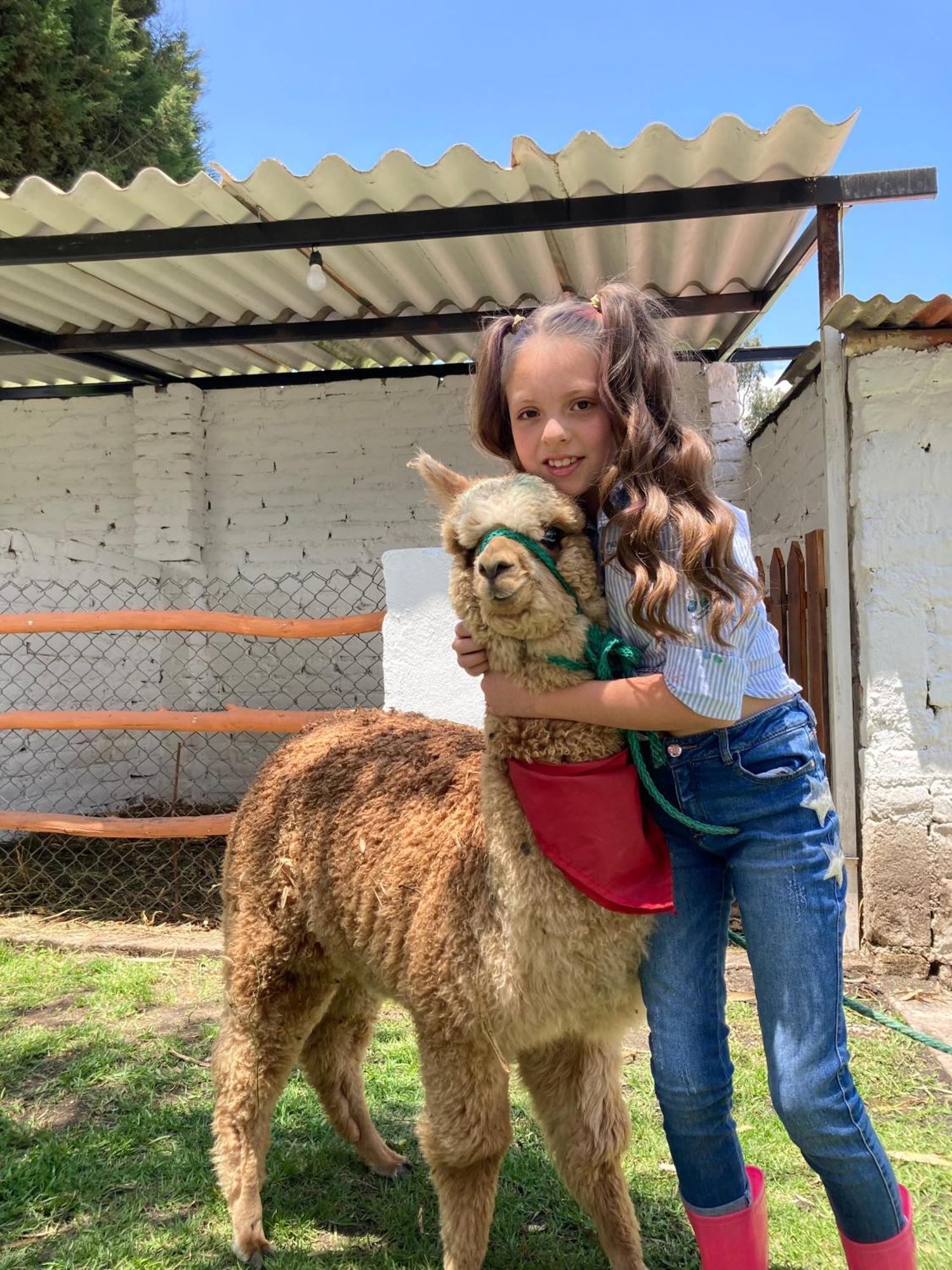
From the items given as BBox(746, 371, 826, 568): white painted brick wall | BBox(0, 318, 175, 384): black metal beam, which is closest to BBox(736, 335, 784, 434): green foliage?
BBox(746, 371, 826, 568): white painted brick wall

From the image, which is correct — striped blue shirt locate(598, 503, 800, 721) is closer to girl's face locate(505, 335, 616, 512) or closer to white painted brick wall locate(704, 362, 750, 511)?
girl's face locate(505, 335, 616, 512)

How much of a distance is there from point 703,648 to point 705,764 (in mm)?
251

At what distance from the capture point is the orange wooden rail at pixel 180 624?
4633 millimetres

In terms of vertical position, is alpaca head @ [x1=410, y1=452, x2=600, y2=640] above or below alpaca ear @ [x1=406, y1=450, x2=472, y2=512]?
below

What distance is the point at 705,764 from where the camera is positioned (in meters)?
1.67

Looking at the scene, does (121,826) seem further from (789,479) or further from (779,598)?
(789,479)

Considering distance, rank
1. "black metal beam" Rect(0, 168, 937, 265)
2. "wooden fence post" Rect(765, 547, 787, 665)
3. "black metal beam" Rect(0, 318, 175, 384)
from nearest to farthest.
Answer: "black metal beam" Rect(0, 168, 937, 265)
"wooden fence post" Rect(765, 547, 787, 665)
"black metal beam" Rect(0, 318, 175, 384)

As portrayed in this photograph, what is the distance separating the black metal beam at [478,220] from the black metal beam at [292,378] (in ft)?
8.16

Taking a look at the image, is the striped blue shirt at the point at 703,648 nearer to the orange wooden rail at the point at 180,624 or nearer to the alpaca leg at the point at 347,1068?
the alpaca leg at the point at 347,1068

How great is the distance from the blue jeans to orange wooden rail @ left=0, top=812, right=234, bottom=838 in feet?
10.7

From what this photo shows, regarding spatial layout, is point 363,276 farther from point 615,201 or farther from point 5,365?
point 5,365

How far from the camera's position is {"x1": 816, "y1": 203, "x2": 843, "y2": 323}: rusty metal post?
4.08 m

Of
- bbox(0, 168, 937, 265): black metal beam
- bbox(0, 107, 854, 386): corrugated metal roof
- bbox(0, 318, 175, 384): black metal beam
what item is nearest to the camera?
bbox(0, 107, 854, 386): corrugated metal roof

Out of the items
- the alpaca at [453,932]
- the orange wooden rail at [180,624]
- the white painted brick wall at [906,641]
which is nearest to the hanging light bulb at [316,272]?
the orange wooden rail at [180,624]
